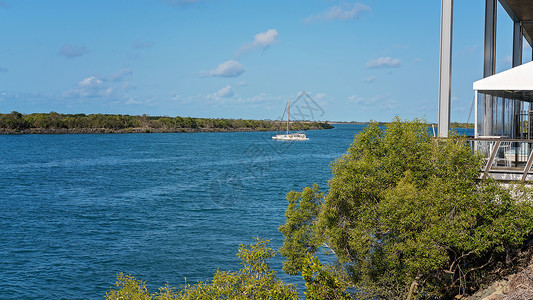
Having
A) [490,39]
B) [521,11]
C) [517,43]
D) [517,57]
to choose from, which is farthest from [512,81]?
[517,43]

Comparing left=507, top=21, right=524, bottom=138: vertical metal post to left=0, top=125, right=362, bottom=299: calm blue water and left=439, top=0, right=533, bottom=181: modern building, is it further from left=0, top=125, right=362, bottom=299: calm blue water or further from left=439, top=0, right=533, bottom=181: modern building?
left=0, top=125, right=362, bottom=299: calm blue water

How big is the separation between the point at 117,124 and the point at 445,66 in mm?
154241

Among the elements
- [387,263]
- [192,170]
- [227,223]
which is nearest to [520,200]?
[387,263]

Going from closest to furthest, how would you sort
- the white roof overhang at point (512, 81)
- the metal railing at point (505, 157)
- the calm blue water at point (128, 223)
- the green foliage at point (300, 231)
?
1. the metal railing at point (505, 157)
2. the white roof overhang at point (512, 81)
3. the green foliage at point (300, 231)
4. the calm blue water at point (128, 223)

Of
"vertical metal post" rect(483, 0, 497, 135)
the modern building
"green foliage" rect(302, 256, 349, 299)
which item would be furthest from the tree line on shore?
"green foliage" rect(302, 256, 349, 299)

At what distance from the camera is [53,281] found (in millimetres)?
18438

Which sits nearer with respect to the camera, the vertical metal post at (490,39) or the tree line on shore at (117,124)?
the vertical metal post at (490,39)

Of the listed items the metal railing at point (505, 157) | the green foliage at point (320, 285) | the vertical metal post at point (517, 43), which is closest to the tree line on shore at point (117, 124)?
the vertical metal post at point (517, 43)

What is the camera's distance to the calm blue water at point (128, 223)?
19109 mm

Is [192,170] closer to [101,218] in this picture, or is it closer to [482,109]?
[101,218]

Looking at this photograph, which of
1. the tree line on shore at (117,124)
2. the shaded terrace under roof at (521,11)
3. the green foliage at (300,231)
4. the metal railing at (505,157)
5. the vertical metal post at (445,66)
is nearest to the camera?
the metal railing at (505,157)

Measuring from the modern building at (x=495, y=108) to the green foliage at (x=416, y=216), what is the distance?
72cm

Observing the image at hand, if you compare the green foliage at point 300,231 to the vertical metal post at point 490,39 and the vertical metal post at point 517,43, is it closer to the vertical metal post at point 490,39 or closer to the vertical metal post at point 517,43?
the vertical metal post at point 490,39

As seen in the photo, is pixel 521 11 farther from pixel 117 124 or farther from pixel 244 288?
pixel 117 124
